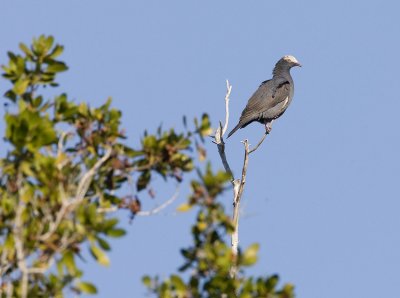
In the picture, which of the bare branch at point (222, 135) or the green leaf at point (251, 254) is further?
the bare branch at point (222, 135)

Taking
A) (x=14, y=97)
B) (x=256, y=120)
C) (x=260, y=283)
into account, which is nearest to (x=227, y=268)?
(x=260, y=283)

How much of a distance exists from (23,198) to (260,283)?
208 cm

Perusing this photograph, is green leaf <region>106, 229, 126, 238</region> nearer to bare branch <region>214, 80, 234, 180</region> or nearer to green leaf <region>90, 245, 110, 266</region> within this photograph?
green leaf <region>90, 245, 110, 266</region>

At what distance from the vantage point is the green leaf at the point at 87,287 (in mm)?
7484

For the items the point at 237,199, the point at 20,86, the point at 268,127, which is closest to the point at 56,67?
the point at 20,86

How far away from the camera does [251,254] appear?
7.52 m

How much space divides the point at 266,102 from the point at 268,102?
0.05 m

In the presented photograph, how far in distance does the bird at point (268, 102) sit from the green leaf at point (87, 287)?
1120cm

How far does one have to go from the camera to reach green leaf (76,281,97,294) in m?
7.48

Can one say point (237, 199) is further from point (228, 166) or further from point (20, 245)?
point (20, 245)

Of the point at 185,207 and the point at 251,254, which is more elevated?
the point at 185,207

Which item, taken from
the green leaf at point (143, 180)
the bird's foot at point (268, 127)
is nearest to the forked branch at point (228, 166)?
the bird's foot at point (268, 127)

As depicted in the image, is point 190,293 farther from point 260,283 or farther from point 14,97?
point 14,97

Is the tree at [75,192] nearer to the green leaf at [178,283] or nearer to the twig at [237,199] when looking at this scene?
the green leaf at [178,283]
